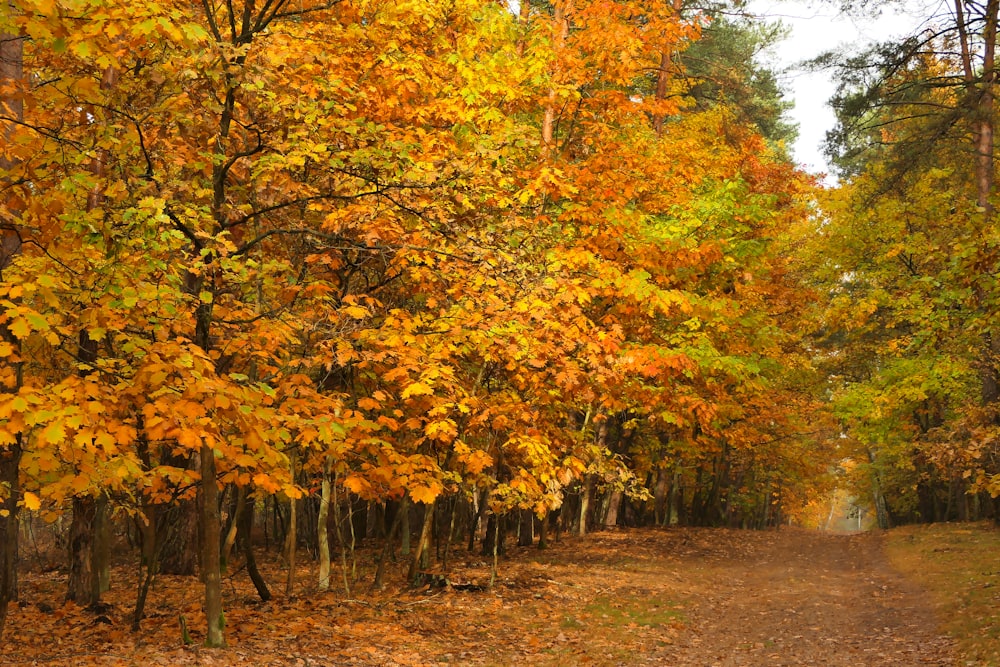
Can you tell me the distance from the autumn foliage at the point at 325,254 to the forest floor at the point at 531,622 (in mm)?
1012

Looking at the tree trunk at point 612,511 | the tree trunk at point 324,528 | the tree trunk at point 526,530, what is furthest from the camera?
the tree trunk at point 612,511

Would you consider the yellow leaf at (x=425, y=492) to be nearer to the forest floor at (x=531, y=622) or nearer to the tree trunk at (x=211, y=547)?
the tree trunk at (x=211, y=547)

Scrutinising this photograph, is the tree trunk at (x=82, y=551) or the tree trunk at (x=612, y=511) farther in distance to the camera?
the tree trunk at (x=612, y=511)

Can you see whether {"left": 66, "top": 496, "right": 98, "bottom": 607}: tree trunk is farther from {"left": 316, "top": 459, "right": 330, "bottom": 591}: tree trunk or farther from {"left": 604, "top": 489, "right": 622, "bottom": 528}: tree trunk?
{"left": 604, "top": 489, "right": 622, "bottom": 528}: tree trunk

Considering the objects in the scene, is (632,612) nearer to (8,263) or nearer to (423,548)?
(423,548)

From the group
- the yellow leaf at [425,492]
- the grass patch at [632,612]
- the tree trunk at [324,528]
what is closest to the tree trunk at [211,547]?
the yellow leaf at [425,492]

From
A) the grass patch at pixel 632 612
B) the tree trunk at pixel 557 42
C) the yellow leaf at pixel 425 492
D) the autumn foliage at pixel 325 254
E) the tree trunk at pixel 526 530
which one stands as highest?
the tree trunk at pixel 557 42

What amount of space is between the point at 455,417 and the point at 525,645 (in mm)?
3585

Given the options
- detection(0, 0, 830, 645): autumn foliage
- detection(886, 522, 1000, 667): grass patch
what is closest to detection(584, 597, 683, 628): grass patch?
detection(0, 0, 830, 645): autumn foliage

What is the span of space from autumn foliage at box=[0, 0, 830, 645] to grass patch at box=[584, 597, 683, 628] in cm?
234

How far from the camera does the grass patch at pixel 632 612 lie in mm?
12430

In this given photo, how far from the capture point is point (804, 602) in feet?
47.3

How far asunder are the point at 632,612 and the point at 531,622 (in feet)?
6.92

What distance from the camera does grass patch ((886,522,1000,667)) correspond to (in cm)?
1037
